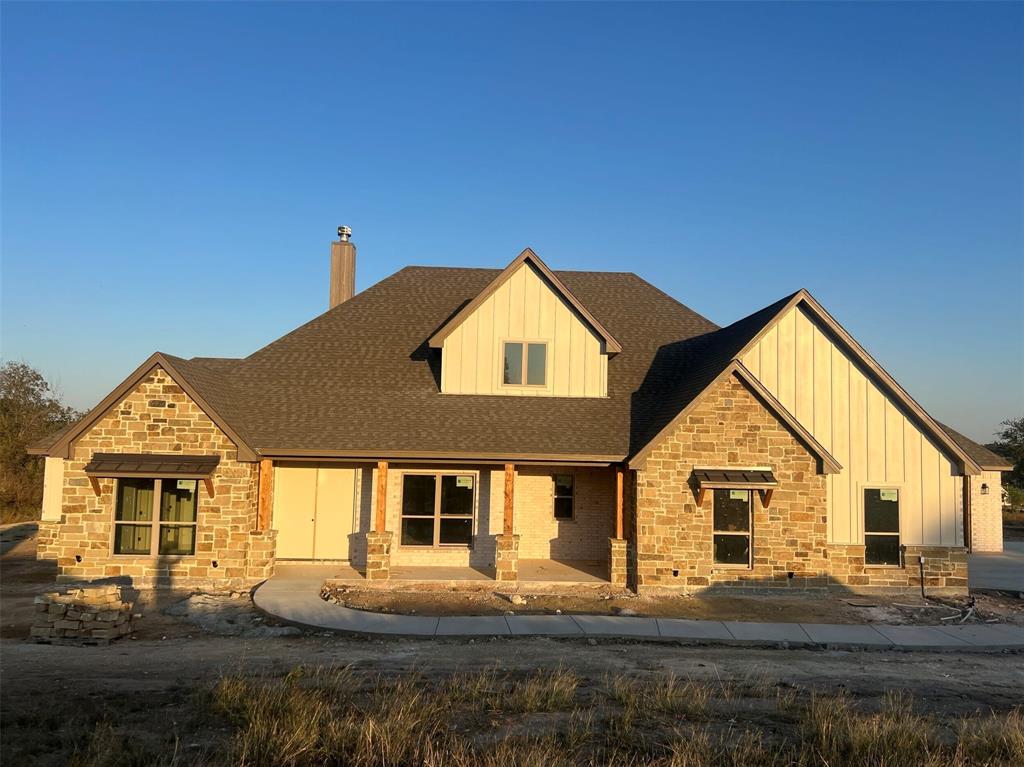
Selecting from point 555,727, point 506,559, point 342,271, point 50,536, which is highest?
point 342,271

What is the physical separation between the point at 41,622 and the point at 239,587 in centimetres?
387

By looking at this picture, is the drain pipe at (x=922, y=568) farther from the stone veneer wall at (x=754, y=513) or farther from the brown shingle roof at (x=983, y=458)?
the brown shingle roof at (x=983, y=458)

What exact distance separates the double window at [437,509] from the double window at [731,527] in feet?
19.1

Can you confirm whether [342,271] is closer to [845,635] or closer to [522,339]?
[522,339]

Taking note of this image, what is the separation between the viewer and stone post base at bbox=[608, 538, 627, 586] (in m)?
15.3

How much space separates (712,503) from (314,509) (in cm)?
949

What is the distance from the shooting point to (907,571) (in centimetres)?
1566

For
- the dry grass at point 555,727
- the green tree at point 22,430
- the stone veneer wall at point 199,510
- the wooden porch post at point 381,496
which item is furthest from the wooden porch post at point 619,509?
the green tree at point 22,430

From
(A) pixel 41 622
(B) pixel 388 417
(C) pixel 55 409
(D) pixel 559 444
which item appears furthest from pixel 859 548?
(C) pixel 55 409

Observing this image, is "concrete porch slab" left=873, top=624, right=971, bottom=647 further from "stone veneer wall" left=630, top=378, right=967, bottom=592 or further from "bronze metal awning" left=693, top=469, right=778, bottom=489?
"bronze metal awning" left=693, top=469, right=778, bottom=489

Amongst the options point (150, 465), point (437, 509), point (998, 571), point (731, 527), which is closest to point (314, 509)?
point (437, 509)

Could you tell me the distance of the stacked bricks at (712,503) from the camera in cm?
1505

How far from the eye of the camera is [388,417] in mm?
16562

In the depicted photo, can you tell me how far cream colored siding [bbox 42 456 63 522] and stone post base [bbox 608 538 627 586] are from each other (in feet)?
39.0
